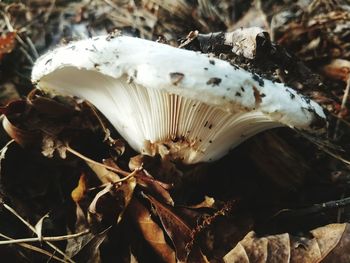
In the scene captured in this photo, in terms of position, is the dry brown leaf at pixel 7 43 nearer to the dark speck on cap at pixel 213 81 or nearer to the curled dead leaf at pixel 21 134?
the curled dead leaf at pixel 21 134

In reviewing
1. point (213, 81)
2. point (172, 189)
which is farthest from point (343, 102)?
point (213, 81)

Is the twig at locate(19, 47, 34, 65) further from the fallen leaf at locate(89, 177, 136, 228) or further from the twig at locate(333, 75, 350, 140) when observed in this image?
the twig at locate(333, 75, 350, 140)

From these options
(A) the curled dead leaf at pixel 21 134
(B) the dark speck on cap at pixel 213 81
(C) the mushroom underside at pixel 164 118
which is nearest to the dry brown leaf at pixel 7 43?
(A) the curled dead leaf at pixel 21 134

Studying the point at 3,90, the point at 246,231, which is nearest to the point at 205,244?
the point at 246,231

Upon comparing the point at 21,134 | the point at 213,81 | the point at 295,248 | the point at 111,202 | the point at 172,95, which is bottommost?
the point at 295,248

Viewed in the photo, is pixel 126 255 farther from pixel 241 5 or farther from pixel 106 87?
pixel 241 5

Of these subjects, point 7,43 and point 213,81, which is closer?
point 213,81

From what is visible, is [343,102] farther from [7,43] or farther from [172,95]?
[7,43]

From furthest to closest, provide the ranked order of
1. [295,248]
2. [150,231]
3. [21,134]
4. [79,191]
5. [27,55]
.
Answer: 1. [27,55]
2. [21,134]
3. [79,191]
4. [150,231]
5. [295,248]

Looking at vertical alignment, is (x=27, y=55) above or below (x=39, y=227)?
above

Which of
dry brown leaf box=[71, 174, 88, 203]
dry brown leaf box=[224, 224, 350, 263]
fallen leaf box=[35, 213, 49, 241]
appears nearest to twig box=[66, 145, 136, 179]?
dry brown leaf box=[71, 174, 88, 203]
